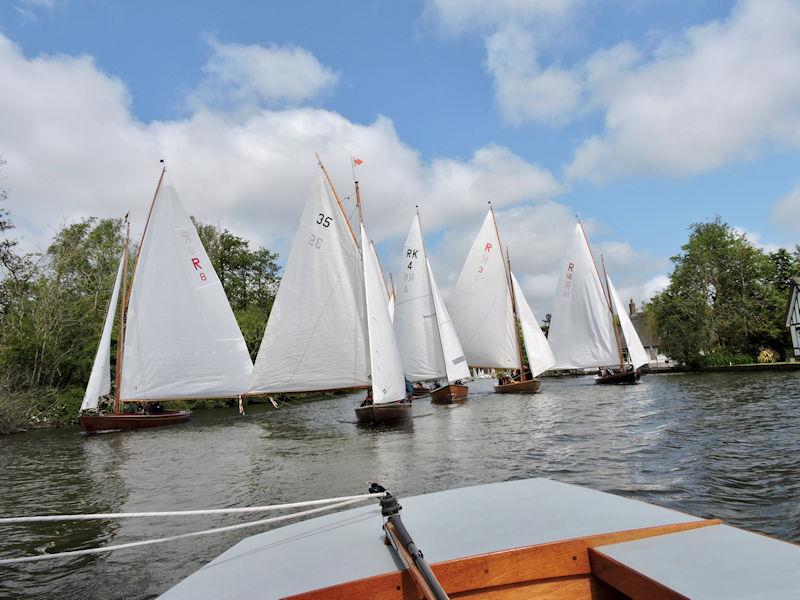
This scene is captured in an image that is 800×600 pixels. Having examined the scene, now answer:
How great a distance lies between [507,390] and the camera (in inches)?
1549

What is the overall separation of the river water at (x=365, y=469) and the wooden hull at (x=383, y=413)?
72cm

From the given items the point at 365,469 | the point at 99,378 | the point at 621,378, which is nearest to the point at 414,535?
the point at 365,469

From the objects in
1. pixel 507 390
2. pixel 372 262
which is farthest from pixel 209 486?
pixel 507 390

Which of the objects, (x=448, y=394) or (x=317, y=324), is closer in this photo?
(x=317, y=324)

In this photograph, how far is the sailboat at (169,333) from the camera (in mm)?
27875

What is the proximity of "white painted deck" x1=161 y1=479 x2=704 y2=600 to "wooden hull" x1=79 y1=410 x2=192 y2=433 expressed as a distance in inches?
1110

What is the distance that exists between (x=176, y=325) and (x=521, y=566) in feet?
92.6

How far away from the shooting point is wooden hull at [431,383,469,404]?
115 feet

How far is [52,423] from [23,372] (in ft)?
18.7

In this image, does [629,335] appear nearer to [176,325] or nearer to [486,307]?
[486,307]

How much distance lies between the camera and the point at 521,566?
8.93 feet

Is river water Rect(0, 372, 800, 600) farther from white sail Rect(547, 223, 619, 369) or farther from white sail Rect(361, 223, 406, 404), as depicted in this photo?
white sail Rect(547, 223, 619, 369)

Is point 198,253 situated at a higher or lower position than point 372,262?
higher

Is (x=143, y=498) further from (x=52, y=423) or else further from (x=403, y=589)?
(x=52, y=423)
